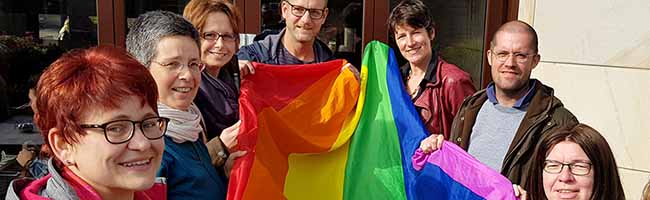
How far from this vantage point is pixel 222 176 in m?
2.24

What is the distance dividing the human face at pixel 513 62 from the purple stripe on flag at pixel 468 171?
383 millimetres

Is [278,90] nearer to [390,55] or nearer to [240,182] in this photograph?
[390,55]

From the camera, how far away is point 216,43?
8.20 feet

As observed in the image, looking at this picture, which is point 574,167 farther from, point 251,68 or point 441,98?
point 251,68

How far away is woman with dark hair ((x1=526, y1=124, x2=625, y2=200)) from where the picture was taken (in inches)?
74.1

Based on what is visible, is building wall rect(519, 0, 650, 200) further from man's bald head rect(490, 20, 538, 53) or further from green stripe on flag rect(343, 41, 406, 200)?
green stripe on flag rect(343, 41, 406, 200)

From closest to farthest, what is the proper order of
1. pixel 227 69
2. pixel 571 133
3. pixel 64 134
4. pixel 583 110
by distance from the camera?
1. pixel 64 134
2. pixel 571 133
3. pixel 227 69
4. pixel 583 110

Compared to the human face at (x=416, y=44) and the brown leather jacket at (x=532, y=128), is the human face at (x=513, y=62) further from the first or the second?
the human face at (x=416, y=44)

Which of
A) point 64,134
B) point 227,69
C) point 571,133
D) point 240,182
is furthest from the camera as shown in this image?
point 227,69

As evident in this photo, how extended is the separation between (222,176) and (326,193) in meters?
0.70

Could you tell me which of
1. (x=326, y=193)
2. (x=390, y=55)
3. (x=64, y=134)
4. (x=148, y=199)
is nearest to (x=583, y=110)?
(x=390, y=55)

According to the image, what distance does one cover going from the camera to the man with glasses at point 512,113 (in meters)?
2.54

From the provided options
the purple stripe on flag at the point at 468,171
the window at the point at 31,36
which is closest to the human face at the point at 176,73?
the purple stripe on flag at the point at 468,171

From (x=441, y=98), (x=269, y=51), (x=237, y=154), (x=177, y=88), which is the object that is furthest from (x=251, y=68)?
(x=441, y=98)
